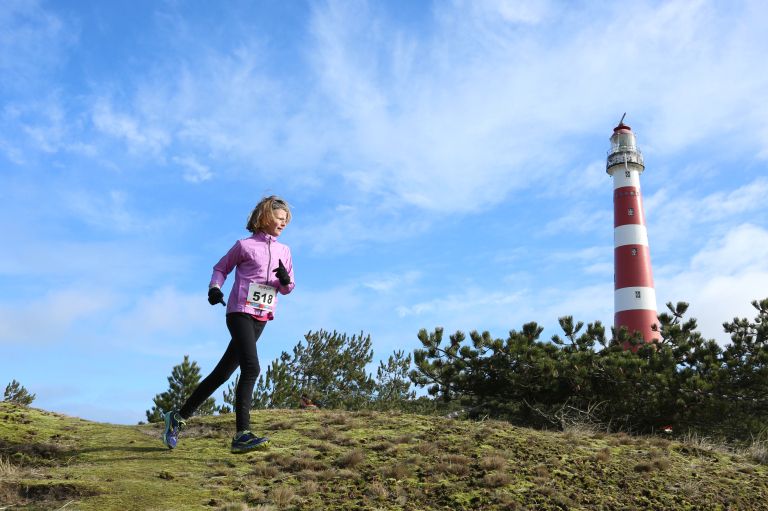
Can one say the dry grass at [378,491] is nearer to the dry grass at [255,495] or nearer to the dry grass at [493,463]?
the dry grass at [255,495]

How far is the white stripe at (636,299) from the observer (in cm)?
2617

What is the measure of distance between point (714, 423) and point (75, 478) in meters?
13.8

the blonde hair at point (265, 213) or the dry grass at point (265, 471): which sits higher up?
the blonde hair at point (265, 213)

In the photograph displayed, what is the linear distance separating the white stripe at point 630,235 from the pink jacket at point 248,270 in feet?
79.7

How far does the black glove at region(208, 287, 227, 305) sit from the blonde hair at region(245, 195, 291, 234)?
79 centimetres

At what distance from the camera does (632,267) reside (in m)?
26.7

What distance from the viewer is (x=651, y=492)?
5504 millimetres

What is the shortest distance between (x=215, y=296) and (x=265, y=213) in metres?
0.98

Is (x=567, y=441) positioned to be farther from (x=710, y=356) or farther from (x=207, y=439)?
(x=710, y=356)

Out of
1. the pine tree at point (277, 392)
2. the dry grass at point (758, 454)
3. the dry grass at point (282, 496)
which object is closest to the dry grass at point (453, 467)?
the dry grass at point (282, 496)

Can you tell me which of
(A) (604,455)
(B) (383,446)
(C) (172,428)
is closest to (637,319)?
(A) (604,455)

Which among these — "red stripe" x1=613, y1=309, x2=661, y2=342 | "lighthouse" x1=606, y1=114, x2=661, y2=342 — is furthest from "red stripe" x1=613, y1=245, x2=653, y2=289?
"red stripe" x1=613, y1=309, x2=661, y2=342

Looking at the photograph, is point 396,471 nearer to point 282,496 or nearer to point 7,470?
point 282,496

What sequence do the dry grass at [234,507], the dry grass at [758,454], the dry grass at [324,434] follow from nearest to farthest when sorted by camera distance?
the dry grass at [234,507] → the dry grass at [324,434] → the dry grass at [758,454]
